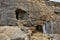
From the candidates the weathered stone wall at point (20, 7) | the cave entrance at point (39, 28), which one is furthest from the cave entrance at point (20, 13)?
the cave entrance at point (39, 28)

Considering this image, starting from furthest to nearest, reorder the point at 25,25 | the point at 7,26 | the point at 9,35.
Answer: the point at 25,25 < the point at 7,26 < the point at 9,35

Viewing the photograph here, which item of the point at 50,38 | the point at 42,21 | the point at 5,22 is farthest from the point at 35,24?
the point at 5,22

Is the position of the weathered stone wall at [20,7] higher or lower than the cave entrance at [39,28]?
higher

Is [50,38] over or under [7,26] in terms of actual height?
under

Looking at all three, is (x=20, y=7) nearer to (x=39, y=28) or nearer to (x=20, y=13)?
(x=20, y=13)

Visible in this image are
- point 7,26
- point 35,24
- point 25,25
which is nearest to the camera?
point 7,26

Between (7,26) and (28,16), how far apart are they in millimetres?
456

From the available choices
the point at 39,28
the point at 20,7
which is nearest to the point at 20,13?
the point at 20,7

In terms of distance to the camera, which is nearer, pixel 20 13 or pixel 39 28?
pixel 20 13

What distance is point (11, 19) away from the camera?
85.6 inches

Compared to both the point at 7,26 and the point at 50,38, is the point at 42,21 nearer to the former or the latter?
the point at 50,38

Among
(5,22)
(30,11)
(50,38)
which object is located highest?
(30,11)

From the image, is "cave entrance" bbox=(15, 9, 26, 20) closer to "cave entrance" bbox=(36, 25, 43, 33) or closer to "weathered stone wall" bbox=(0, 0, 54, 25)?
"weathered stone wall" bbox=(0, 0, 54, 25)

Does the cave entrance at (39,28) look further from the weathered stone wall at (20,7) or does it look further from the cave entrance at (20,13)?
the cave entrance at (20,13)
